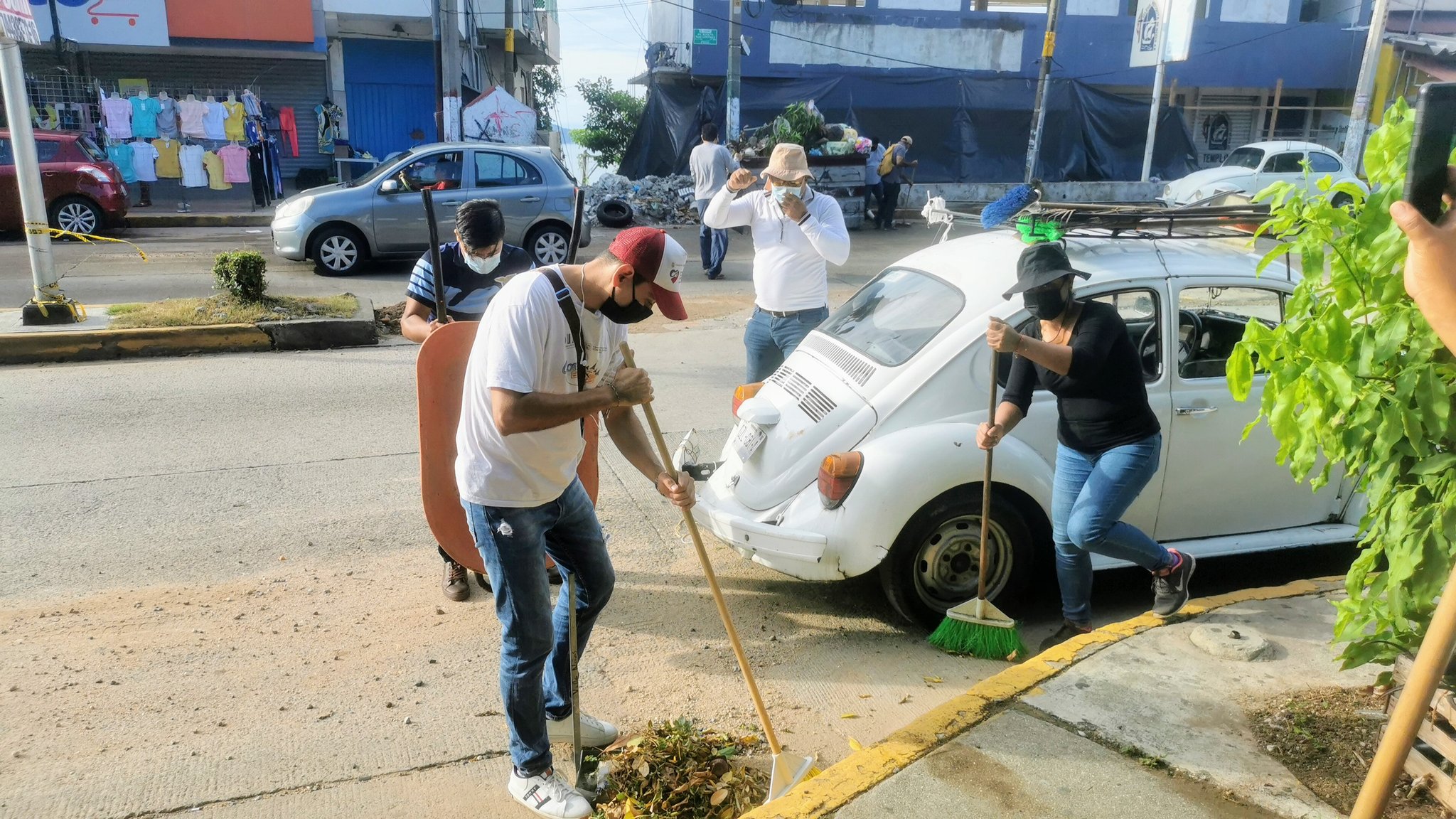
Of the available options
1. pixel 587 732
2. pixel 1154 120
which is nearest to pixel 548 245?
pixel 587 732

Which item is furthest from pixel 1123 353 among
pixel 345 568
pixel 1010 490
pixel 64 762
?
pixel 64 762

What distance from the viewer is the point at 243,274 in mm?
10492

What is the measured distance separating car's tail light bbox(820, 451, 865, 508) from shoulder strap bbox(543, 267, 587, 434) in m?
1.55

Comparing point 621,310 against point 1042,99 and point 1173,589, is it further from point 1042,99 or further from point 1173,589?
point 1042,99

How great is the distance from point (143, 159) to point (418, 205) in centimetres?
1043

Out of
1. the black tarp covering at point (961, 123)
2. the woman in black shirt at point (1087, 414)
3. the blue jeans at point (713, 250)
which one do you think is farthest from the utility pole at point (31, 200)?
the black tarp covering at point (961, 123)

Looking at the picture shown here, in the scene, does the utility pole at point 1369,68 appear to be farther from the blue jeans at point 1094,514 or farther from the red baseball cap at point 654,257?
the red baseball cap at point 654,257

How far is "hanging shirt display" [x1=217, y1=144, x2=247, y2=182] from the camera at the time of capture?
21.4m

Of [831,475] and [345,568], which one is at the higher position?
[831,475]

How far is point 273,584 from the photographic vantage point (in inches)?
200

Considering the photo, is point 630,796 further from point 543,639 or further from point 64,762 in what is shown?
point 64,762

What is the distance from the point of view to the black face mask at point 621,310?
3186 millimetres

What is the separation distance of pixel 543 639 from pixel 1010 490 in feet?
7.55

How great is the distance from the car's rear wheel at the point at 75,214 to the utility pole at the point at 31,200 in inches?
287
